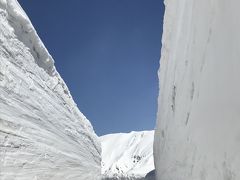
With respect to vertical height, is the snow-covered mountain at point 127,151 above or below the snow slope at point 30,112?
above

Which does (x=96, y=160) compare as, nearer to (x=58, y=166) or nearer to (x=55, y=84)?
(x=55, y=84)

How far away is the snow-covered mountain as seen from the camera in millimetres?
43422

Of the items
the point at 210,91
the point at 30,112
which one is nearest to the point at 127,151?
the point at 30,112

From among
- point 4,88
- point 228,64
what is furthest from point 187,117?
point 4,88

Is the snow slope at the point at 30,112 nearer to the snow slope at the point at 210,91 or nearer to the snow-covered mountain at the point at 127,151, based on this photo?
the snow slope at the point at 210,91

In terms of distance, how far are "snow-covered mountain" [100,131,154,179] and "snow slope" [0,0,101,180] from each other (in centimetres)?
3291

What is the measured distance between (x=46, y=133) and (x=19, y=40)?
4.12 feet

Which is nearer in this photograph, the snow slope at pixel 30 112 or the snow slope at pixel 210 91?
the snow slope at pixel 210 91

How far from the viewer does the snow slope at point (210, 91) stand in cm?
324

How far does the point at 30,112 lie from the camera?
459 cm

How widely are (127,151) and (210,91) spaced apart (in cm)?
4693

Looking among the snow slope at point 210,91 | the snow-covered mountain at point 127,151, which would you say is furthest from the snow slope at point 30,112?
the snow-covered mountain at point 127,151

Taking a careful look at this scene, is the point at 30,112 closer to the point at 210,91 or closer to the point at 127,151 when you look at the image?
the point at 210,91

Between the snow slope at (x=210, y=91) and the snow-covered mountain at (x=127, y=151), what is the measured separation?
108 feet
